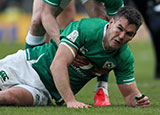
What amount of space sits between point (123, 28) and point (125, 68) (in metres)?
0.49

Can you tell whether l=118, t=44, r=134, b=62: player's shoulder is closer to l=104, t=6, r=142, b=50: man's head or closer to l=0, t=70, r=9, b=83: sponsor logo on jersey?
l=104, t=6, r=142, b=50: man's head

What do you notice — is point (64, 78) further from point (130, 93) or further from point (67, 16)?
point (67, 16)

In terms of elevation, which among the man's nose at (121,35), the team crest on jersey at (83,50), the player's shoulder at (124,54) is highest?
the man's nose at (121,35)

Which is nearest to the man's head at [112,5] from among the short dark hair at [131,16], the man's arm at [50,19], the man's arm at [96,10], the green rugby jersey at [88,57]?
the man's arm at [96,10]

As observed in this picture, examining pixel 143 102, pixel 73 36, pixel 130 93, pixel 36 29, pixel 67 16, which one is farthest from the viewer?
pixel 67 16

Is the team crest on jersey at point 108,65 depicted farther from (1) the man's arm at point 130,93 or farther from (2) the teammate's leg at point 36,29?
(2) the teammate's leg at point 36,29

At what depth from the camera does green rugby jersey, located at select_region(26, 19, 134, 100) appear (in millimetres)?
4078

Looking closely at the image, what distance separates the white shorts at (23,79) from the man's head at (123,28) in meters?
0.87

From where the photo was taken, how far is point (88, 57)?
422cm

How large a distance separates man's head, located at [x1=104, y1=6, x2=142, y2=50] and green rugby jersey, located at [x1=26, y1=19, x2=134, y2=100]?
6.1 inches

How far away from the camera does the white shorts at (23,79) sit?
14.3 feet

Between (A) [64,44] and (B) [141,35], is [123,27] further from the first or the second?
(B) [141,35]

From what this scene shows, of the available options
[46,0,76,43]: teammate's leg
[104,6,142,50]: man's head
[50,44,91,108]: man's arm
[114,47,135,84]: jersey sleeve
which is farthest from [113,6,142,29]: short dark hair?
[46,0,76,43]: teammate's leg

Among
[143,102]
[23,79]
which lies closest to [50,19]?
[23,79]
